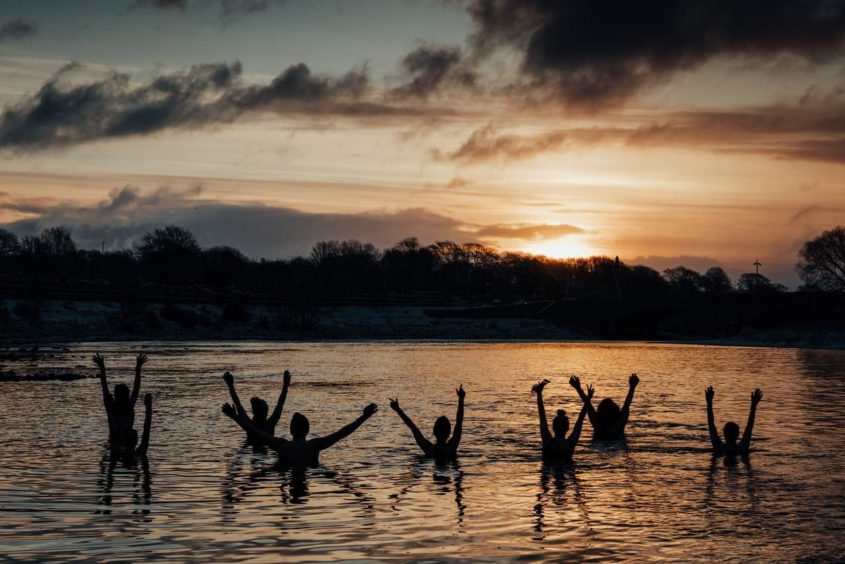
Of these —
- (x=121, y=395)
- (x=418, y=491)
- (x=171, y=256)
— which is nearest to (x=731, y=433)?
(x=418, y=491)

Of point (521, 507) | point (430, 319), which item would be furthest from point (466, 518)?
point (430, 319)

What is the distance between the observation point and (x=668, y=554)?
12.5 m

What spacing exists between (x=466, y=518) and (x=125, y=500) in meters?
6.18

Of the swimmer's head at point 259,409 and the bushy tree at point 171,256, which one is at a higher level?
the bushy tree at point 171,256

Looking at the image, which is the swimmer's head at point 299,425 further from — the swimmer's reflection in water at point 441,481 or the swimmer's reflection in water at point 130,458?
the swimmer's reflection in water at point 130,458

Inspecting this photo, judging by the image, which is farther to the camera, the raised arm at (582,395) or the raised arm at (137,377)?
the raised arm at (137,377)

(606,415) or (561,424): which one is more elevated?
(561,424)

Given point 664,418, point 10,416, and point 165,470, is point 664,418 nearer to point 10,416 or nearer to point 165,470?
point 165,470

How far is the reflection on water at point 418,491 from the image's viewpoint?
12992 mm

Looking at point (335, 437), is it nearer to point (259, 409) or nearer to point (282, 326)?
point (259, 409)

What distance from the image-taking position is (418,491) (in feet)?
57.8

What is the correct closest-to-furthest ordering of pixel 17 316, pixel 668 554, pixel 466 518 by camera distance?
pixel 668 554
pixel 466 518
pixel 17 316

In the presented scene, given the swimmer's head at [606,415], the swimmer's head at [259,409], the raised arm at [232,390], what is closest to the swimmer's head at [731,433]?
the swimmer's head at [606,415]

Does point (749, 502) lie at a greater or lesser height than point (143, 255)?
lesser
